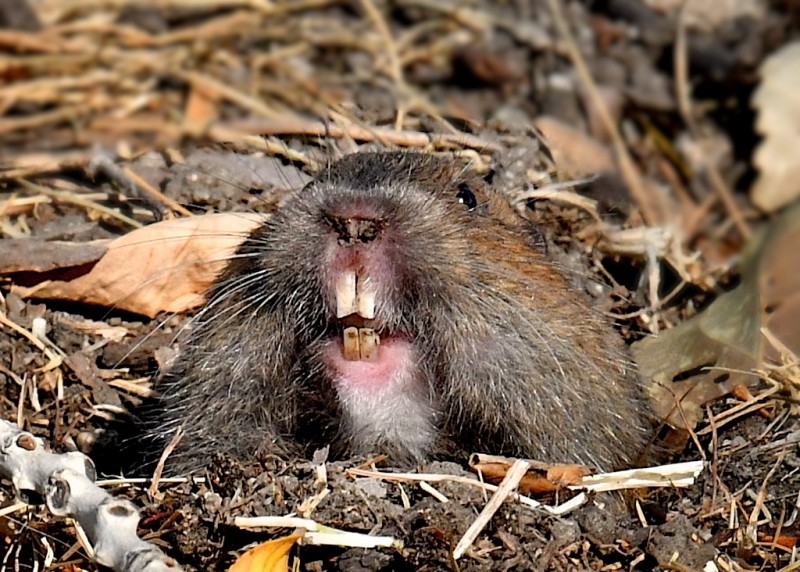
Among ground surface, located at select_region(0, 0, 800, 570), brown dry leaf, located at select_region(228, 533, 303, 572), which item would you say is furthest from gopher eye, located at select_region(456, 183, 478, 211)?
brown dry leaf, located at select_region(228, 533, 303, 572)

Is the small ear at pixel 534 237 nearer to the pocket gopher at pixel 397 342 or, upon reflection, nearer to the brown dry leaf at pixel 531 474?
the pocket gopher at pixel 397 342

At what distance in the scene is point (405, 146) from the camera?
5707mm

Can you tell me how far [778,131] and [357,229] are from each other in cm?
340

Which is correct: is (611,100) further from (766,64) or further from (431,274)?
(431,274)

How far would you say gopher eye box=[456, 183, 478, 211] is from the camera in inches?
169

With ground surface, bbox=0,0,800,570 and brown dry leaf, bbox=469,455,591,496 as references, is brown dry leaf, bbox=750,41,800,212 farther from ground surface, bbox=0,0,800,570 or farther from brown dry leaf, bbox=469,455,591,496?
brown dry leaf, bbox=469,455,591,496

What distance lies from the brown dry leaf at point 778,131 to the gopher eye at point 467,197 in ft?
7.33

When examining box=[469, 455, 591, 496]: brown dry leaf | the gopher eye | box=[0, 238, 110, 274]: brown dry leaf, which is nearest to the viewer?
box=[469, 455, 591, 496]: brown dry leaf

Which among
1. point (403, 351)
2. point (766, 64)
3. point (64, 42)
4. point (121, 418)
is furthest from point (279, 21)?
point (403, 351)

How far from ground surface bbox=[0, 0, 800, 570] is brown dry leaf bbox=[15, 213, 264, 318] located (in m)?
0.09

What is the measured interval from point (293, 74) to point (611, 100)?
1.68 meters

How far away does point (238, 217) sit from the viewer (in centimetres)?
506

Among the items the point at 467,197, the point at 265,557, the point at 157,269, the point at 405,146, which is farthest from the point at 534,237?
the point at 265,557

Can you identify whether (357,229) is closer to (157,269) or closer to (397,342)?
(397,342)
